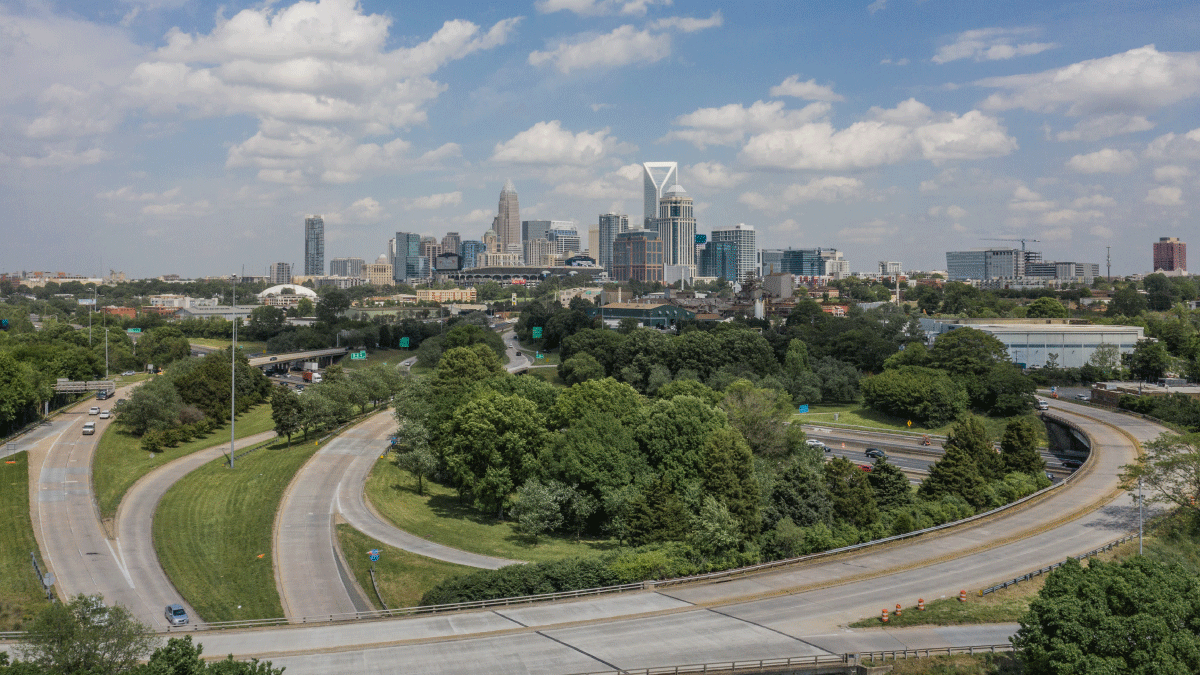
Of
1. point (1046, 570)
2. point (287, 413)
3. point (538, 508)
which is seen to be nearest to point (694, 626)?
point (1046, 570)

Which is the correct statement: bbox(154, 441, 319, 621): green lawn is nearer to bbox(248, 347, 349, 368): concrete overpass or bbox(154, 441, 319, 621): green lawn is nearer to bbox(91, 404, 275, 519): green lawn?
bbox(91, 404, 275, 519): green lawn

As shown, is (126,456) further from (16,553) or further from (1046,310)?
(1046,310)

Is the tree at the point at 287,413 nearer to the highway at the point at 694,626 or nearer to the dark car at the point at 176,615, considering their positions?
the dark car at the point at 176,615

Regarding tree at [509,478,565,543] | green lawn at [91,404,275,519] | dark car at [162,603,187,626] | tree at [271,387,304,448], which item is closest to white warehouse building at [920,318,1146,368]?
tree at [509,478,565,543]

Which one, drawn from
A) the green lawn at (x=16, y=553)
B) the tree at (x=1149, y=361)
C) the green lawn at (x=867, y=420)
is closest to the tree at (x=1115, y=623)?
the green lawn at (x=16, y=553)

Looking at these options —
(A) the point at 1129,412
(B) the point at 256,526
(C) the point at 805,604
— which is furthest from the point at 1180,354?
(B) the point at 256,526

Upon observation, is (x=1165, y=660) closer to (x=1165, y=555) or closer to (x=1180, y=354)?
(x=1165, y=555)
